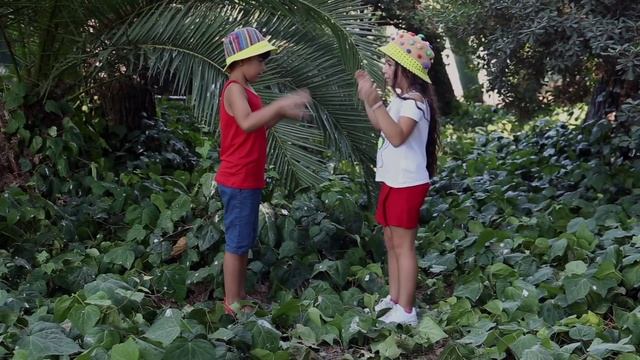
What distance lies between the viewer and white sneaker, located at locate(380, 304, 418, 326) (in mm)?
4215

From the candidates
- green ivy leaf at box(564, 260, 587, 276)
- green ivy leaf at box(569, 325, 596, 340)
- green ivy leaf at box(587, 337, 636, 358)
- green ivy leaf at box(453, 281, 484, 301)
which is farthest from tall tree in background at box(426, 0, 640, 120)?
green ivy leaf at box(587, 337, 636, 358)

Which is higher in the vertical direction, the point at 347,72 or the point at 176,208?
the point at 347,72

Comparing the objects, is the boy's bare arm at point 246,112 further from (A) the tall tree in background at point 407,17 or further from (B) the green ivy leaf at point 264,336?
(A) the tall tree in background at point 407,17

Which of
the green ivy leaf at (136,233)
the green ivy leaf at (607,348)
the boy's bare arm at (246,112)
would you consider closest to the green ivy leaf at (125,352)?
the boy's bare arm at (246,112)

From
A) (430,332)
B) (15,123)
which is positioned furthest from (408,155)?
(15,123)

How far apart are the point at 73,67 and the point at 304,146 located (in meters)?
1.76

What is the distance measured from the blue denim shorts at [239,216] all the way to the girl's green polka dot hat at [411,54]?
911mm

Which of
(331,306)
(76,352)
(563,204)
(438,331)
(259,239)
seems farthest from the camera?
(563,204)

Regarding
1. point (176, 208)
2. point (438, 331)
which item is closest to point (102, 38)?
point (176, 208)

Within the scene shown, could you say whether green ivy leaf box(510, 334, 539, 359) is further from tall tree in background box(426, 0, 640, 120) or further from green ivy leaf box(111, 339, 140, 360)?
tall tree in background box(426, 0, 640, 120)

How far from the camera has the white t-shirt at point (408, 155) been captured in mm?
4199

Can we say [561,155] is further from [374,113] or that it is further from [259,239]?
[374,113]

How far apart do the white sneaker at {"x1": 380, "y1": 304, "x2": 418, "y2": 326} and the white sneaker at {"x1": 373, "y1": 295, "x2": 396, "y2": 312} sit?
6 centimetres

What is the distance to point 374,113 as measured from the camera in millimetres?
4133
